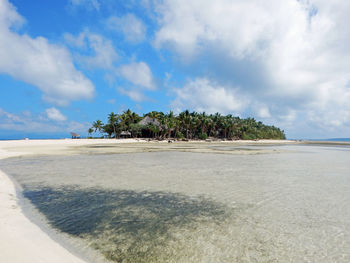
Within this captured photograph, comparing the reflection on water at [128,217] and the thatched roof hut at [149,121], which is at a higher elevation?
the thatched roof hut at [149,121]

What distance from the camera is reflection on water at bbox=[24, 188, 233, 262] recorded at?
400 cm

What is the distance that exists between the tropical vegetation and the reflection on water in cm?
5898

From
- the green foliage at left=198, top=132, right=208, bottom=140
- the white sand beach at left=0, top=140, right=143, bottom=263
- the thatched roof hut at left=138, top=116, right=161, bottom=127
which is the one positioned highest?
the thatched roof hut at left=138, top=116, right=161, bottom=127

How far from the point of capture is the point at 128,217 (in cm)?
557

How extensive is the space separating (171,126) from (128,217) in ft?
211

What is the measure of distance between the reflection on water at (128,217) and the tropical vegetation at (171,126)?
59.0 meters

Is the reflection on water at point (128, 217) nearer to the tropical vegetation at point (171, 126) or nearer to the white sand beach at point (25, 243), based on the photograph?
the white sand beach at point (25, 243)

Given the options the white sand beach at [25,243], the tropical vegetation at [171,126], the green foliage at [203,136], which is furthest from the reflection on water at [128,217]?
the green foliage at [203,136]

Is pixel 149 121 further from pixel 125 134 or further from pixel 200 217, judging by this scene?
pixel 200 217

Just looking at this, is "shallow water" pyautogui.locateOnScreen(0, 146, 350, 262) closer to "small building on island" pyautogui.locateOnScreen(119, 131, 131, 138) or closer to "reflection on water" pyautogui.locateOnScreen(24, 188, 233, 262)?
"reflection on water" pyautogui.locateOnScreen(24, 188, 233, 262)

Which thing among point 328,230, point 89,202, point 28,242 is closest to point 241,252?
point 328,230

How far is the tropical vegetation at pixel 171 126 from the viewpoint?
70.8 m

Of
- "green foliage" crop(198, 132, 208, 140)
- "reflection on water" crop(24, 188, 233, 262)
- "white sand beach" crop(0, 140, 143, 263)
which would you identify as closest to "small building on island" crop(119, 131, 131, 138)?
"green foliage" crop(198, 132, 208, 140)

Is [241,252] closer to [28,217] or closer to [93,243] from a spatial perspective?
[93,243]
